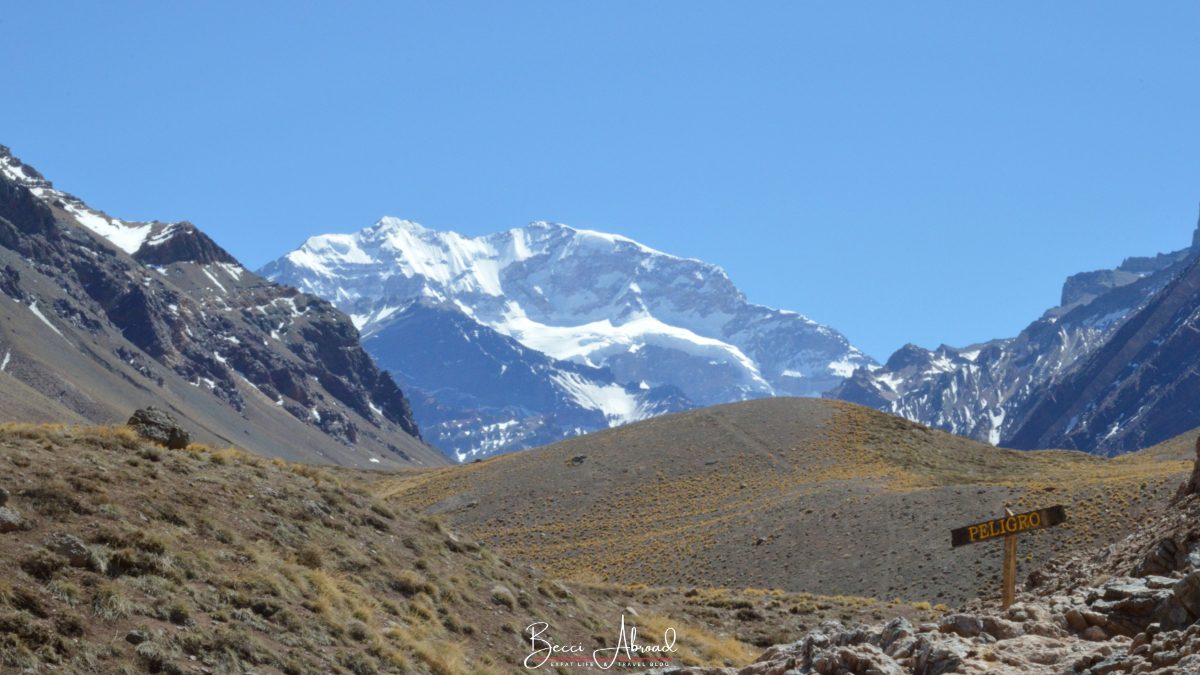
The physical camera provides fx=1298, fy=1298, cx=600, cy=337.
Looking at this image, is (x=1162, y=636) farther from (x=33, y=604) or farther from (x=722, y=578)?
(x=722, y=578)

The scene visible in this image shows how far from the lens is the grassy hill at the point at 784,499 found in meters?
52.6

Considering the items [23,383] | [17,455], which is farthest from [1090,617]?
[23,383]

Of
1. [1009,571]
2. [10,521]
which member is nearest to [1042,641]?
[1009,571]

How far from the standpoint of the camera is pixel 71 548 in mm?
18766

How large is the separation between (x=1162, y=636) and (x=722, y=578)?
44580 millimetres

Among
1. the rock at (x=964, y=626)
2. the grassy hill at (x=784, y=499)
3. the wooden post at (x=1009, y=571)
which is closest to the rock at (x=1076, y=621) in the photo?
the rock at (x=964, y=626)

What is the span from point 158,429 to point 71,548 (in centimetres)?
766

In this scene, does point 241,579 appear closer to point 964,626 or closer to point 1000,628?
point 964,626

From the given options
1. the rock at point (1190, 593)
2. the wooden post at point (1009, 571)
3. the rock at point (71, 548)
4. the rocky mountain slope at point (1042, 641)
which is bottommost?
the rock at point (71, 548)

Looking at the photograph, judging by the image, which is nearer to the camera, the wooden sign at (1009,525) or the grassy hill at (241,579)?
the grassy hill at (241,579)

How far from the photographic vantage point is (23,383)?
200m

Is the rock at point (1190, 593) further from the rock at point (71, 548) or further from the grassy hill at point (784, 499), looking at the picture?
the grassy hill at point (784, 499)

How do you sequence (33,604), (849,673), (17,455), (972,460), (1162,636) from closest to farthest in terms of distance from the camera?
(1162,636)
(849,673)
(33,604)
(17,455)
(972,460)

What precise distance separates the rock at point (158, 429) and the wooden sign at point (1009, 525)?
15.5 metres
